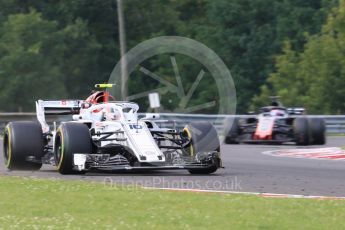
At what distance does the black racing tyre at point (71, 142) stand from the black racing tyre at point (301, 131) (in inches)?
459

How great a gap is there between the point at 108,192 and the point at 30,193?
3.45ft

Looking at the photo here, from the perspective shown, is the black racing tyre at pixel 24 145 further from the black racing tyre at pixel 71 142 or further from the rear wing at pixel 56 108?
the rear wing at pixel 56 108

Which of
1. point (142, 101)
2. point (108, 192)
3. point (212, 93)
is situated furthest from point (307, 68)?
point (108, 192)

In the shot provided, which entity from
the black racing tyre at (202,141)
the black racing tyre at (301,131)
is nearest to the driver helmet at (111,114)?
the black racing tyre at (202,141)

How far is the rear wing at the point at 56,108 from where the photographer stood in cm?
2000

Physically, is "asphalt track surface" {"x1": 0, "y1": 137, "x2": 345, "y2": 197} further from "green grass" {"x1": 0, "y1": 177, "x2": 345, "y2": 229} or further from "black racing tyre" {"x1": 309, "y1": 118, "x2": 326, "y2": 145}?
"black racing tyre" {"x1": 309, "y1": 118, "x2": 326, "y2": 145}

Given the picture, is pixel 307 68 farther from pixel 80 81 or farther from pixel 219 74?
pixel 219 74

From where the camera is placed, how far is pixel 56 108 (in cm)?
2028

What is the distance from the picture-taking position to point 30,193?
13891mm

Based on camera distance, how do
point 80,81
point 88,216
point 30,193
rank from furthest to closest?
point 80,81, point 30,193, point 88,216

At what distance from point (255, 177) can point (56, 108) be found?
4806 mm

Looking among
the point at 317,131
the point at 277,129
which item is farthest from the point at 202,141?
the point at 277,129

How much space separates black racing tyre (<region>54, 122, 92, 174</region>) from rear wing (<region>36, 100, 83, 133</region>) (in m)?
2.36

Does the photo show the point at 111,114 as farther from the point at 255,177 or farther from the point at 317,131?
the point at 317,131
